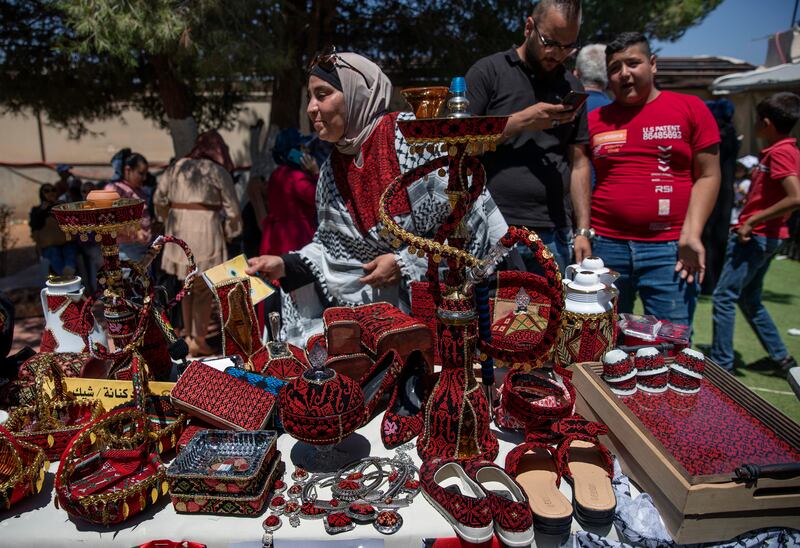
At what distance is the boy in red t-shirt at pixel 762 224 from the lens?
3.41 meters

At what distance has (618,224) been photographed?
264 cm

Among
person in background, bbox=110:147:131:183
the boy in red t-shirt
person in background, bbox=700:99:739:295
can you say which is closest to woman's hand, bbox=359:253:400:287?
the boy in red t-shirt

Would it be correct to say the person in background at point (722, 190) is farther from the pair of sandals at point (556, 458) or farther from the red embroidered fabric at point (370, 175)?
the pair of sandals at point (556, 458)

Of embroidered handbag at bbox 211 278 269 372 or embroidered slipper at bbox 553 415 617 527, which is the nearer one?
embroidered slipper at bbox 553 415 617 527

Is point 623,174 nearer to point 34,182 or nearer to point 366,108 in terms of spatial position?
point 366,108

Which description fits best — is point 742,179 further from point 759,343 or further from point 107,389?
point 107,389

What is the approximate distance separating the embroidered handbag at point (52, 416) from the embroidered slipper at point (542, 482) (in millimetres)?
1185

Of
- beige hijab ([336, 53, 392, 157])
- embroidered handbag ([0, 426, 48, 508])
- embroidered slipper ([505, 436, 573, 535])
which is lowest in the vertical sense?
embroidered handbag ([0, 426, 48, 508])

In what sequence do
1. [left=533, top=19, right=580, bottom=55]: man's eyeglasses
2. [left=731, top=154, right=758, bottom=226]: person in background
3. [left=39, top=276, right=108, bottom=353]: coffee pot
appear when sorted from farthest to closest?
[left=731, top=154, right=758, bottom=226]: person in background, [left=533, top=19, right=580, bottom=55]: man's eyeglasses, [left=39, top=276, right=108, bottom=353]: coffee pot

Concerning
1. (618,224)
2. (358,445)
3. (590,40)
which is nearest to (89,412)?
(358,445)

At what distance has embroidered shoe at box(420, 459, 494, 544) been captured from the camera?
1175mm

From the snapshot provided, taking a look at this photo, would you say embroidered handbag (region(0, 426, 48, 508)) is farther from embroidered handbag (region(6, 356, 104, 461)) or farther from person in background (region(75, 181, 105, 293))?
person in background (region(75, 181, 105, 293))

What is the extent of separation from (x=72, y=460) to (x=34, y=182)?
12181 mm

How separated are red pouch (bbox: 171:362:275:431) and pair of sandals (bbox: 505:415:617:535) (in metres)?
0.71
